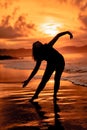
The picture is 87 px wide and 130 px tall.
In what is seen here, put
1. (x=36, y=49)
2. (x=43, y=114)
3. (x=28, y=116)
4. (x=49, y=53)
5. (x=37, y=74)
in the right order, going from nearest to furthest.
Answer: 1. (x=28, y=116)
2. (x=43, y=114)
3. (x=36, y=49)
4. (x=49, y=53)
5. (x=37, y=74)

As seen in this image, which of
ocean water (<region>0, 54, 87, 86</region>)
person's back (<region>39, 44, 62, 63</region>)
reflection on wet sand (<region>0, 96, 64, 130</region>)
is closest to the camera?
reflection on wet sand (<region>0, 96, 64, 130</region>)

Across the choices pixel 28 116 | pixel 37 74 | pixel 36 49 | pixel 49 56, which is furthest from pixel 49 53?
pixel 37 74

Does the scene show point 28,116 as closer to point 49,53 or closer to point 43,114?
point 43,114

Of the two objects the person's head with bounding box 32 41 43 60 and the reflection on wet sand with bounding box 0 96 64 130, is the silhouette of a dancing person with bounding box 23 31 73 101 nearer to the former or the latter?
the person's head with bounding box 32 41 43 60

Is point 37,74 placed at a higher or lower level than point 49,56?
lower

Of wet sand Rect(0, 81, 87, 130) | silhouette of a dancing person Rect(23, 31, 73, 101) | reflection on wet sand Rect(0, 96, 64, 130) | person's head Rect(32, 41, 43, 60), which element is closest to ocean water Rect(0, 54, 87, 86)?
silhouette of a dancing person Rect(23, 31, 73, 101)

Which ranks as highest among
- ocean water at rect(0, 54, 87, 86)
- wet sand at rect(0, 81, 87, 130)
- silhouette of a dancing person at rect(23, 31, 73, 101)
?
silhouette of a dancing person at rect(23, 31, 73, 101)

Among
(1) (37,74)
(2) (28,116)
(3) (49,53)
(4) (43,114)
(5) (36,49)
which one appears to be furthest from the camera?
(1) (37,74)

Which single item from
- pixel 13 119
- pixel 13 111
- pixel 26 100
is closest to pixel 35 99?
pixel 26 100

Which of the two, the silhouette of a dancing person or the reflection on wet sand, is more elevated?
the silhouette of a dancing person

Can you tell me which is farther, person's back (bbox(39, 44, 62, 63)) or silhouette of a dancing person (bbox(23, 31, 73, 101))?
person's back (bbox(39, 44, 62, 63))

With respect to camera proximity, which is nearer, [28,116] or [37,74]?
[28,116]

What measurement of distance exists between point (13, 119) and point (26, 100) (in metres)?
2.76

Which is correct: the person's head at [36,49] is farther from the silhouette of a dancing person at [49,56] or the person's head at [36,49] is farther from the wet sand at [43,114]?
the wet sand at [43,114]
